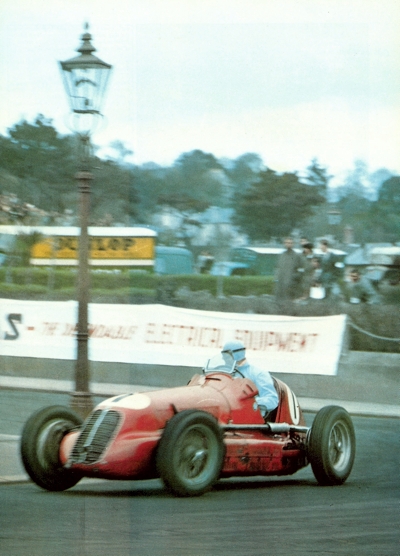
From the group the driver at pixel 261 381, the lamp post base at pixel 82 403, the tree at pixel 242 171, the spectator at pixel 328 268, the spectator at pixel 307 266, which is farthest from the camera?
the tree at pixel 242 171

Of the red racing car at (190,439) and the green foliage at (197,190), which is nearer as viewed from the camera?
the red racing car at (190,439)

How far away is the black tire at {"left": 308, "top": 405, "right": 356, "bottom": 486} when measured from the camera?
8.50 m

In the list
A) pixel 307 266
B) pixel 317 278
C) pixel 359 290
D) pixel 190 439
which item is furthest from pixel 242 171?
pixel 190 439

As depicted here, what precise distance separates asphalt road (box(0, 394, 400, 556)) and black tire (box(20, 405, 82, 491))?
0.14 meters

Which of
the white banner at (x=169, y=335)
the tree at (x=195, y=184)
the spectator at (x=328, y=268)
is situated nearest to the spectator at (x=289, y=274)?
the spectator at (x=328, y=268)

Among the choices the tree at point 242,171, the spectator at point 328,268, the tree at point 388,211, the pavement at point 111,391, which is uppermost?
the tree at point 242,171

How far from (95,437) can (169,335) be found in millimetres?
9440

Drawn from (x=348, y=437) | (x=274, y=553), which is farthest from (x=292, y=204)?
(x=274, y=553)

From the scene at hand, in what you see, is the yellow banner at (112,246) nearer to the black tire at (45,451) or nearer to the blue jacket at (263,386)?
the blue jacket at (263,386)

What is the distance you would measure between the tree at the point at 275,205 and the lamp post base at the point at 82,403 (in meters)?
A: 7.44

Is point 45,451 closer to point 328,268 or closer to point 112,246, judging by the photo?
point 328,268

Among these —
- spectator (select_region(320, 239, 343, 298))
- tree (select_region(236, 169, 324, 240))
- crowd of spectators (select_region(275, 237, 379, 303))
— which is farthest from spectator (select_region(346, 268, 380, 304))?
tree (select_region(236, 169, 324, 240))

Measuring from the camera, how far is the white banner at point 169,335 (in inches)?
639

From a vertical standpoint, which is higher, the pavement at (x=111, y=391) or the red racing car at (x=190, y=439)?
the red racing car at (x=190, y=439)
